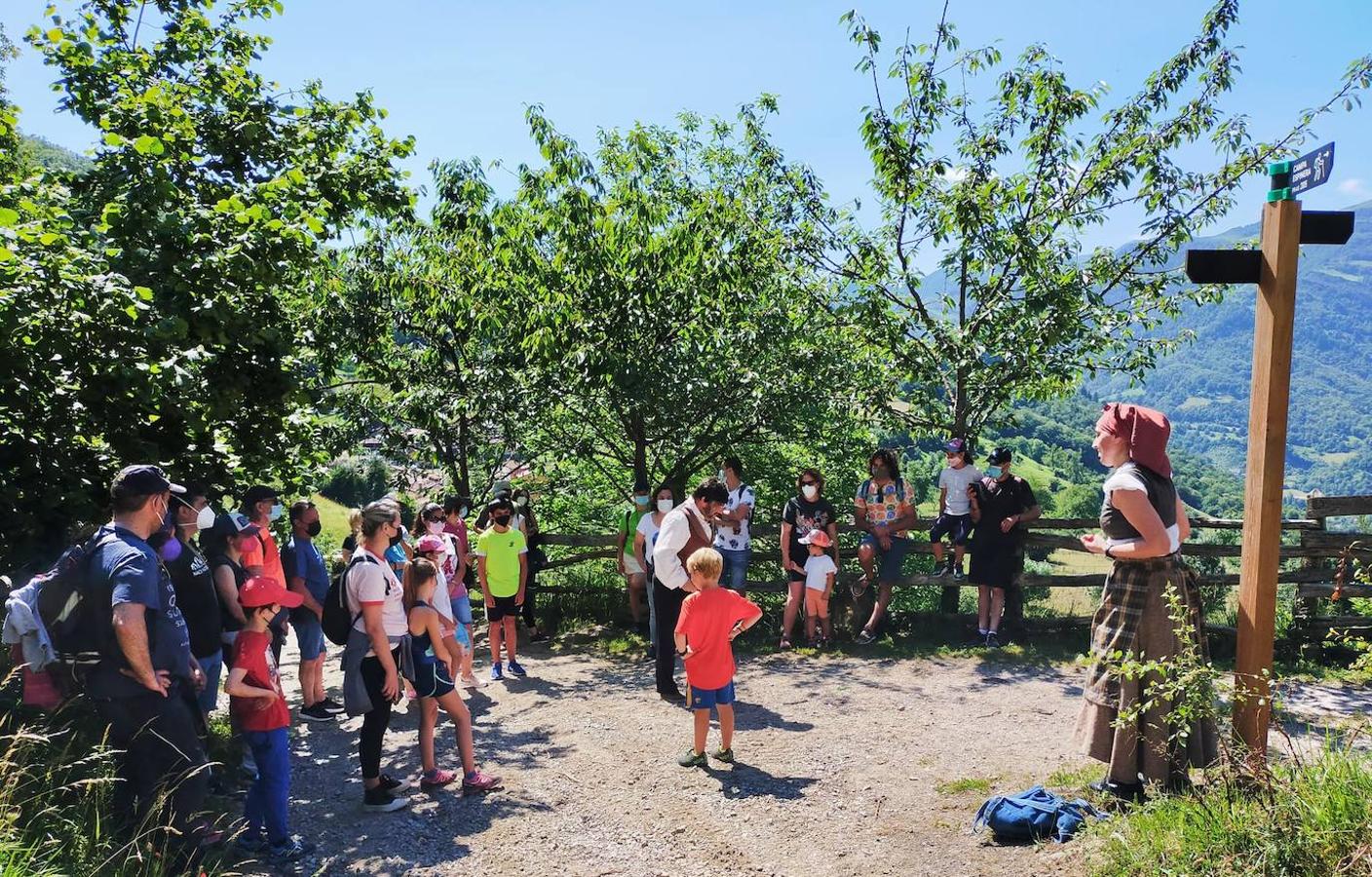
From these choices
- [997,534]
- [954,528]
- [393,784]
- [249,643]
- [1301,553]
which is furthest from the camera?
[954,528]

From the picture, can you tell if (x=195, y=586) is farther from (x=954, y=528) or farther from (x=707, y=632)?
(x=954, y=528)

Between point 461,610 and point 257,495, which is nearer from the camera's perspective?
point 257,495

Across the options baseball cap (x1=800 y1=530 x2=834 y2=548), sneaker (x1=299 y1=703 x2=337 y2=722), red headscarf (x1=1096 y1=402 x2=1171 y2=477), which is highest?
red headscarf (x1=1096 y1=402 x2=1171 y2=477)

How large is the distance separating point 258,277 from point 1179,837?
638cm

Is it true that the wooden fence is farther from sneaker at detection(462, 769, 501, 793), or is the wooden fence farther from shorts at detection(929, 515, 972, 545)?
sneaker at detection(462, 769, 501, 793)

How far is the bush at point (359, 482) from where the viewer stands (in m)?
12.3

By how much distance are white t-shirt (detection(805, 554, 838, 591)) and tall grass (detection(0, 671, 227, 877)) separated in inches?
239

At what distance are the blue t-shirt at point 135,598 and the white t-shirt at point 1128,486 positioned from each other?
4.65 m

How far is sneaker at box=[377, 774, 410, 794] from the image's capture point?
18.6ft

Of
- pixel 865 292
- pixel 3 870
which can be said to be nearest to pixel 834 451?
pixel 865 292

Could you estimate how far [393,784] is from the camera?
578 cm

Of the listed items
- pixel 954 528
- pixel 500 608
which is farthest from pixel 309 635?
pixel 954 528

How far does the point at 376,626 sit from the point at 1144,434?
4342 millimetres

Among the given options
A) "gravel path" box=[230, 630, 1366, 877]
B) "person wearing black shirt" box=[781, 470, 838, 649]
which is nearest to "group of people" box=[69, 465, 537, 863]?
"gravel path" box=[230, 630, 1366, 877]
